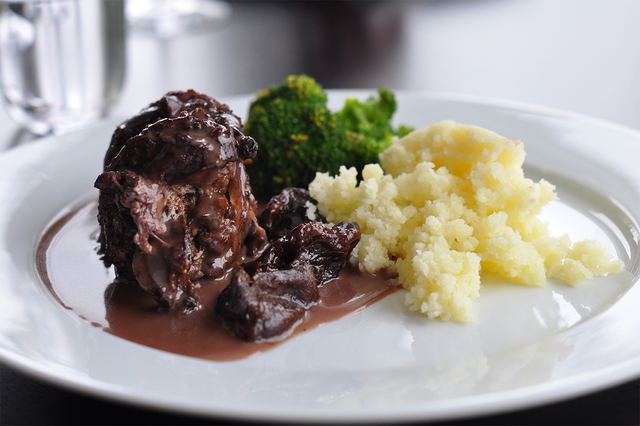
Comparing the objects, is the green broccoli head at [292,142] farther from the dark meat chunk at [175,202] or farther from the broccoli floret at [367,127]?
the dark meat chunk at [175,202]

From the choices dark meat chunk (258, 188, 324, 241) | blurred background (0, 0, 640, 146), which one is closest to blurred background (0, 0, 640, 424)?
blurred background (0, 0, 640, 146)

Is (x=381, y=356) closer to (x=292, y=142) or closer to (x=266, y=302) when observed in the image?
(x=266, y=302)

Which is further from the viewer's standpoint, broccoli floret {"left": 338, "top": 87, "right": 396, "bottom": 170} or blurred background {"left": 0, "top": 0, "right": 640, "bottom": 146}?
blurred background {"left": 0, "top": 0, "right": 640, "bottom": 146}

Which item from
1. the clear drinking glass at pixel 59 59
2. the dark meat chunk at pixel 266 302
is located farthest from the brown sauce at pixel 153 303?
the clear drinking glass at pixel 59 59

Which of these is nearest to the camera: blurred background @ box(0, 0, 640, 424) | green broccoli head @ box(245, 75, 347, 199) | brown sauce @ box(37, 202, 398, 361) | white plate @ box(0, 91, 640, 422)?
white plate @ box(0, 91, 640, 422)

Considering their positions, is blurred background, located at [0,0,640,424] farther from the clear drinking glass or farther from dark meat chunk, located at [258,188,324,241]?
dark meat chunk, located at [258,188,324,241]

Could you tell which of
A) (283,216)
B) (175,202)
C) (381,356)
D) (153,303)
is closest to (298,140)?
(283,216)
